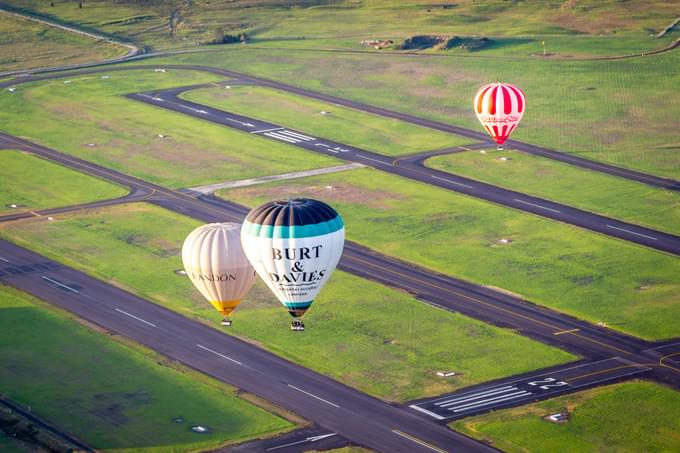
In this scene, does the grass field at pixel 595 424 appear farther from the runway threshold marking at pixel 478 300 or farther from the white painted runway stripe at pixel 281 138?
the white painted runway stripe at pixel 281 138

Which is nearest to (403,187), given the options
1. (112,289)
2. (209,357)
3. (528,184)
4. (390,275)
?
(528,184)

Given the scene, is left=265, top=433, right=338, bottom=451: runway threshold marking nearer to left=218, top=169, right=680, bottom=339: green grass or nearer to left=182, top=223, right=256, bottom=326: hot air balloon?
left=182, top=223, right=256, bottom=326: hot air balloon

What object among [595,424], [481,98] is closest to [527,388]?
[595,424]

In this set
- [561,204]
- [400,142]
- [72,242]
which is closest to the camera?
[72,242]

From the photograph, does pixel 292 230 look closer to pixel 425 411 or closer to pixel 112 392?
pixel 425 411

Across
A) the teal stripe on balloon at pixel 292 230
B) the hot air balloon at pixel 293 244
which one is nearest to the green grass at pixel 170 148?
the hot air balloon at pixel 293 244

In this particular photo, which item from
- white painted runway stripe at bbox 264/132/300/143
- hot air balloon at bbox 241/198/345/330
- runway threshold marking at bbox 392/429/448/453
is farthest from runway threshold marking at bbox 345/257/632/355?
white painted runway stripe at bbox 264/132/300/143

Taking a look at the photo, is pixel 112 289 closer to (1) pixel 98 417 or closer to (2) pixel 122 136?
(1) pixel 98 417
